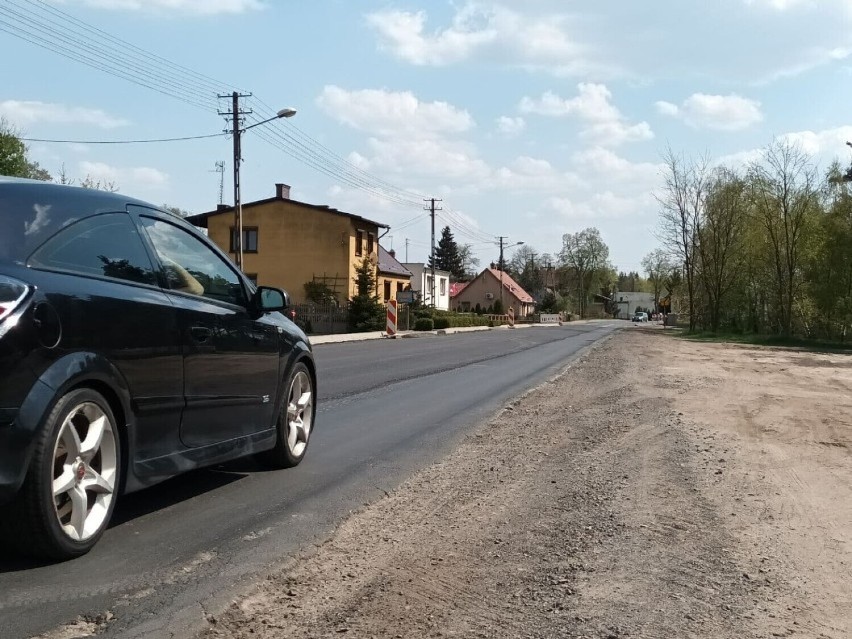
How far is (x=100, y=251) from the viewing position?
13.5ft

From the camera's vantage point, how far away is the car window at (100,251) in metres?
3.77

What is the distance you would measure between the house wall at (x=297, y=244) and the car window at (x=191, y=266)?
137ft

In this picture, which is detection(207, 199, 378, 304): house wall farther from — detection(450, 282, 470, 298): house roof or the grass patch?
detection(450, 282, 470, 298): house roof

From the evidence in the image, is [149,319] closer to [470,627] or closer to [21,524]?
[21,524]

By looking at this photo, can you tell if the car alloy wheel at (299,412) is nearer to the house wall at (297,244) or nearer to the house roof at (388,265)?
the house wall at (297,244)

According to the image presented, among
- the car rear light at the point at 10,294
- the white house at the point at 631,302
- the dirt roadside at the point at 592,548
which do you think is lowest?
the dirt roadside at the point at 592,548

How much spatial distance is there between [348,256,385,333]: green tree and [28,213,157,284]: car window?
124 feet

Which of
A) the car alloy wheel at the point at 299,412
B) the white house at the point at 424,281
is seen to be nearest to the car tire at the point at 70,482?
the car alloy wheel at the point at 299,412

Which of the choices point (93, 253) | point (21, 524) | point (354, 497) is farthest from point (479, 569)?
point (93, 253)

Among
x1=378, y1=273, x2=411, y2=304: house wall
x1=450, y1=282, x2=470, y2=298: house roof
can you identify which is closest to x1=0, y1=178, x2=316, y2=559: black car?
x1=378, y1=273, x2=411, y2=304: house wall

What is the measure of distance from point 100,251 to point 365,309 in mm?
38267

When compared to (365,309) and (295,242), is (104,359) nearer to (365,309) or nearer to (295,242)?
(365,309)

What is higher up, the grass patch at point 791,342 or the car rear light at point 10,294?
the car rear light at point 10,294

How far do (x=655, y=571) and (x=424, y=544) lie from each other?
124 cm
